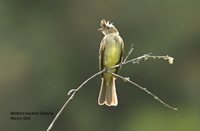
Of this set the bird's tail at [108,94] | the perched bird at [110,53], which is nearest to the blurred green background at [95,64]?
the perched bird at [110,53]

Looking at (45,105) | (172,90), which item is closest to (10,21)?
(45,105)

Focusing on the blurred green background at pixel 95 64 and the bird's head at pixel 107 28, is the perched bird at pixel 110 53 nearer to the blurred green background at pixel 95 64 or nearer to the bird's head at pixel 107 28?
the bird's head at pixel 107 28

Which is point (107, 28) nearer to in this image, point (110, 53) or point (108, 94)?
point (110, 53)

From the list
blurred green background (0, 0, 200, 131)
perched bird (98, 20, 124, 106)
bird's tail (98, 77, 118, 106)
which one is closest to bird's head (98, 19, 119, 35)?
perched bird (98, 20, 124, 106)

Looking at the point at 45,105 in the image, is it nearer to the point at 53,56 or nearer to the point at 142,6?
the point at 53,56

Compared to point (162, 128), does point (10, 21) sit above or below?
above
